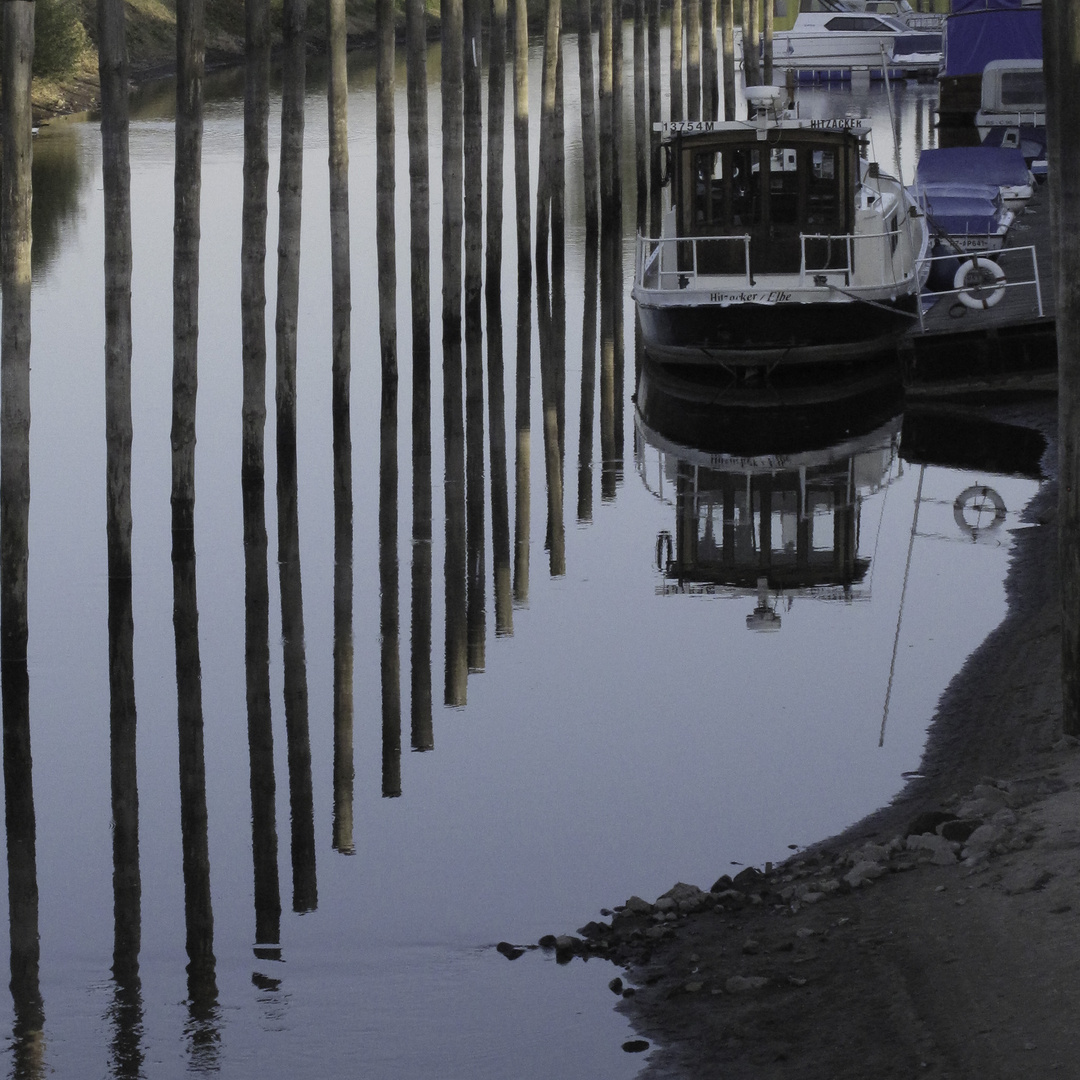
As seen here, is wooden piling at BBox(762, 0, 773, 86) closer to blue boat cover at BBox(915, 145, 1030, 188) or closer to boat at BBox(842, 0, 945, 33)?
boat at BBox(842, 0, 945, 33)

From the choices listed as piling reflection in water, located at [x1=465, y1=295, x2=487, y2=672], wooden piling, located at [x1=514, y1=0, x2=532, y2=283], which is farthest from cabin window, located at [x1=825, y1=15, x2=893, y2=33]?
piling reflection in water, located at [x1=465, y1=295, x2=487, y2=672]

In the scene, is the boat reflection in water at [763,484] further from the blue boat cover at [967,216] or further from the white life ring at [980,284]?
the blue boat cover at [967,216]

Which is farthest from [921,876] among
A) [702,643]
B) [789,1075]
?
[702,643]

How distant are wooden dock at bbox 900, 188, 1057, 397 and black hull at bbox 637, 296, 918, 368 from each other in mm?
491

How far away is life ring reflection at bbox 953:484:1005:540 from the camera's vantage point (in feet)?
58.2

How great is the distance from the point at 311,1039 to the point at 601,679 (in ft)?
18.5

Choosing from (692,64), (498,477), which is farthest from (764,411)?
(692,64)

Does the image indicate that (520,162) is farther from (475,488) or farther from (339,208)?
(475,488)

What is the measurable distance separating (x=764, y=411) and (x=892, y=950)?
48.2ft

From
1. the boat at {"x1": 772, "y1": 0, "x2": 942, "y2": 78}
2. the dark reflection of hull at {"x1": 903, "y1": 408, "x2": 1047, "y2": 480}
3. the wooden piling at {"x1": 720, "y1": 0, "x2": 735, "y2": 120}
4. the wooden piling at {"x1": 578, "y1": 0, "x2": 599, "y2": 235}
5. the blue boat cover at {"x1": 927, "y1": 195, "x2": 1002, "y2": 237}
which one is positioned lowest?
the dark reflection of hull at {"x1": 903, "y1": 408, "x2": 1047, "y2": 480}

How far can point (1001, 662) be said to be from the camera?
13.4 m

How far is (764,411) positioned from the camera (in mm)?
22703

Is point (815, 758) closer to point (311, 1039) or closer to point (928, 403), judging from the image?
point (311, 1039)

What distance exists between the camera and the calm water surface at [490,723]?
352 inches
